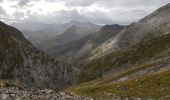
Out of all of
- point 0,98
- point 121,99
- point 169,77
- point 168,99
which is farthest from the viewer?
point 169,77

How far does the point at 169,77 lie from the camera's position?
5281cm

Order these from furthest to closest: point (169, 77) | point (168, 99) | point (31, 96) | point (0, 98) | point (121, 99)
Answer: point (169, 77)
point (121, 99)
point (168, 99)
point (31, 96)
point (0, 98)

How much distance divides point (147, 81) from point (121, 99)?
24695mm

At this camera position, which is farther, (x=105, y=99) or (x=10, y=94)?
(x=105, y=99)

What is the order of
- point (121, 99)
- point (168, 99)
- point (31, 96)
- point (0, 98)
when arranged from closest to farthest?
point (0, 98) → point (31, 96) → point (168, 99) → point (121, 99)

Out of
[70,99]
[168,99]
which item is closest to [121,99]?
[168,99]

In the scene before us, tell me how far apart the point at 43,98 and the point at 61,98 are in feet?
5.58

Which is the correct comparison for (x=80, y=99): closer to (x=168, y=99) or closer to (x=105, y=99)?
(x=105, y=99)

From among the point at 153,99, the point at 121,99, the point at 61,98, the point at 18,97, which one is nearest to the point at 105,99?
the point at 121,99

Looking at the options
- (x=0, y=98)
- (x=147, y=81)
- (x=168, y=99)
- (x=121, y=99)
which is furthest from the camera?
(x=147, y=81)

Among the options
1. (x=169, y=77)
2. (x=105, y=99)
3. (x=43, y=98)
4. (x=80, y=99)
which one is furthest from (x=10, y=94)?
(x=169, y=77)

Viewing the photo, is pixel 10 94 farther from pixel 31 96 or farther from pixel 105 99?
pixel 105 99

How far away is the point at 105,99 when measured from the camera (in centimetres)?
3525

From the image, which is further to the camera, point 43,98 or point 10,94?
point 10,94
